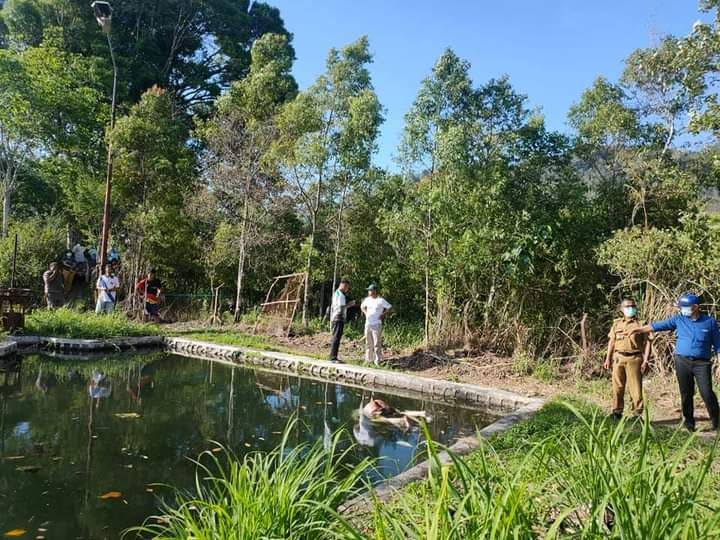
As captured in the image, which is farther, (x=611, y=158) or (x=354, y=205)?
(x=354, y=205)

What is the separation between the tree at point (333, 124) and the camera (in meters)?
12.7

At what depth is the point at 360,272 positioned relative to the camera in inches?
581

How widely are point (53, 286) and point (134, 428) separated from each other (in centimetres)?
1029

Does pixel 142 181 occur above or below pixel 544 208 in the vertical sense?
above

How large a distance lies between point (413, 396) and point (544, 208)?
4.28m

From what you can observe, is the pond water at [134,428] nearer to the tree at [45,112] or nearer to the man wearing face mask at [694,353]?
the man wearing face mask at [694,353]

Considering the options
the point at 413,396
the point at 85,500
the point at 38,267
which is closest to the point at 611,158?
the point at 413,396

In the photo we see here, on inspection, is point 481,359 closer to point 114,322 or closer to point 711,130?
point 711,130

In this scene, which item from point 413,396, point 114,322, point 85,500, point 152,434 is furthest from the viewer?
point 114,322

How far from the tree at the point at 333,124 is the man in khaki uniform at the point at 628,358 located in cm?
795

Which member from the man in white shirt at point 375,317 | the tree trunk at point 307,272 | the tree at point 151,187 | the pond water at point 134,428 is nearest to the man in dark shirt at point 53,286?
the tree at point 151,187

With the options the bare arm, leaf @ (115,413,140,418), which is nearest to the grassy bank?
the bare arm

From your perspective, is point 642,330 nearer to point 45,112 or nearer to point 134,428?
point 134,428

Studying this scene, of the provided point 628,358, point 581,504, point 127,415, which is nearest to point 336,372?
point 127,415
